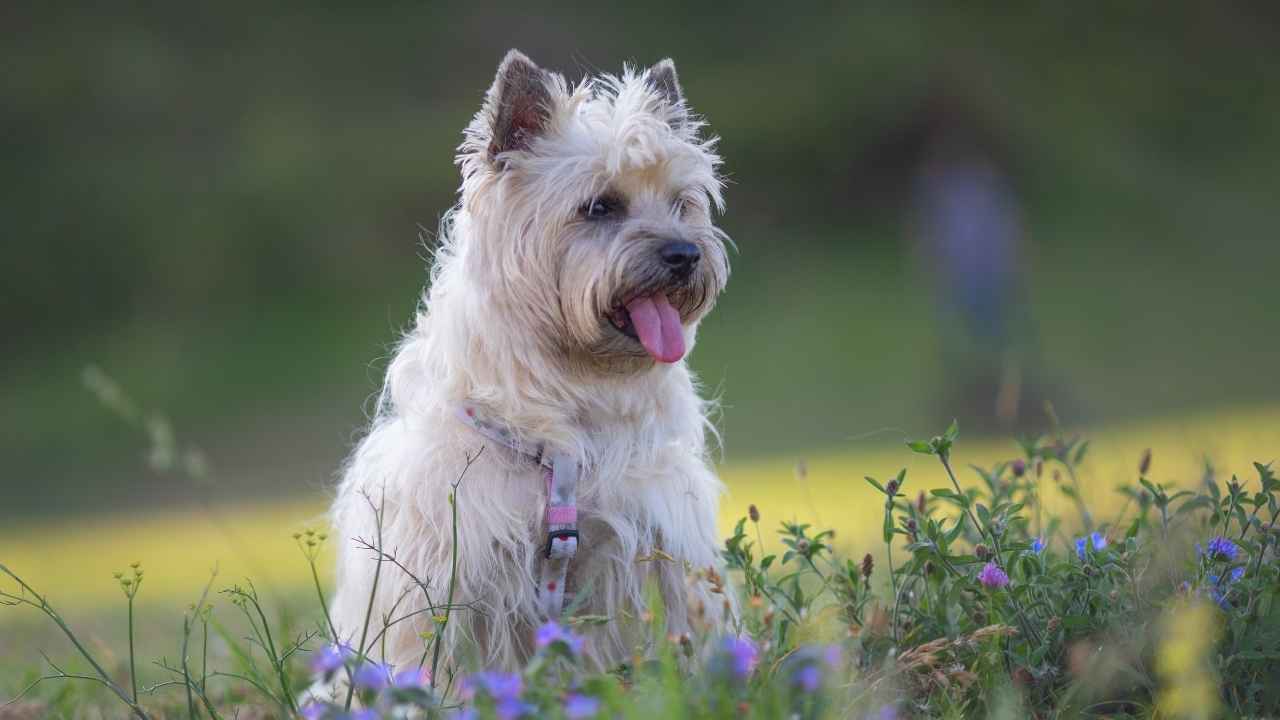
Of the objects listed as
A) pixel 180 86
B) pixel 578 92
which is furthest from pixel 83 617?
pixel 180 86

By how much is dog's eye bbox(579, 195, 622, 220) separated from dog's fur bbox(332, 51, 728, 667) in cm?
2

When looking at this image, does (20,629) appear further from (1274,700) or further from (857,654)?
(1274,700)

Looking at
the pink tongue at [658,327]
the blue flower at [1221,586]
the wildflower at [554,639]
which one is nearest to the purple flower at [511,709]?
the wildflower at [554,639]

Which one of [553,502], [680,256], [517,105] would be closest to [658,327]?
[680,256]

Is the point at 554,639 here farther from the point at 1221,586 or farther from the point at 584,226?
the point at 584,226

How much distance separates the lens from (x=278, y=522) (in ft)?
37.3

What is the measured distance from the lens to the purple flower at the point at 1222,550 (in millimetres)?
3129

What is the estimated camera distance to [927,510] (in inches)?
154

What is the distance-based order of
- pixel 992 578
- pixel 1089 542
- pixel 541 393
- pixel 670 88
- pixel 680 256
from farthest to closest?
pixel 670 88, pixel 680 256, pixel 541 393, pixel 1089 542, pixel 992 578

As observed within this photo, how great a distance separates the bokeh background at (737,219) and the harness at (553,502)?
7.95 m

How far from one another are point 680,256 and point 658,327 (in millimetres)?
204

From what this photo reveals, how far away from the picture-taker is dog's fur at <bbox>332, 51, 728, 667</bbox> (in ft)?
12.3

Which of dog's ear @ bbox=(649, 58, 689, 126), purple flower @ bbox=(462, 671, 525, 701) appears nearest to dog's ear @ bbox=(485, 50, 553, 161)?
dog's ear @ bbox=(649, 58, 689, 126)

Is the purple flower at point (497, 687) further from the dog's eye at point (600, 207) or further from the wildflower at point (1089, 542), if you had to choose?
the dog's eye at point (600, 207)
